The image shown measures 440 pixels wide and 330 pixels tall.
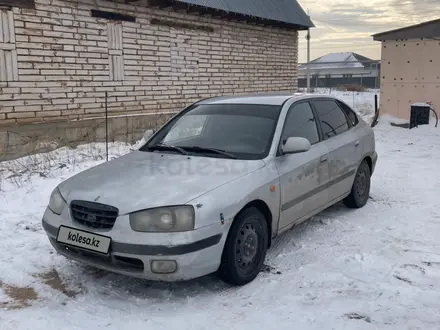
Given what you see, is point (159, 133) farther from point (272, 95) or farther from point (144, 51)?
point (144, 51)

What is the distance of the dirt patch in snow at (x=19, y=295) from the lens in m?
3.31

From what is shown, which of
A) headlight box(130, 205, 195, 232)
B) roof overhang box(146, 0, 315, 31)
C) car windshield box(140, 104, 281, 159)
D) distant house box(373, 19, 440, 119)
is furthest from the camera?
distant house box(373, 19, 440, 119)

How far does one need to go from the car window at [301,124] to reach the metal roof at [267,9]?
740 cm

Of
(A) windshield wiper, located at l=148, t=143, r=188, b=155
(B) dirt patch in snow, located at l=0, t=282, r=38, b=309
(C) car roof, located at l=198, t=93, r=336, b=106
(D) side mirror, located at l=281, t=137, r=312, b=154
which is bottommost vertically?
(B) dirt patch in snow, located at l=0, t=282, r=38, b=309

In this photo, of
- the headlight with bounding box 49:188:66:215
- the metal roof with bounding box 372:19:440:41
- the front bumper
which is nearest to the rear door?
the front bumper

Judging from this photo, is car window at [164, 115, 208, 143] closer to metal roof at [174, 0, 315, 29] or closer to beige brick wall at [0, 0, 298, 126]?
beige brick wall at [0, 0, 298, 126]

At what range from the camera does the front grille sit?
3.28 meters

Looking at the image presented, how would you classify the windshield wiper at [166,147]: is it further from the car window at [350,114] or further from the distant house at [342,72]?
the distant house at [342,72]

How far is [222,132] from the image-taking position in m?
4.37

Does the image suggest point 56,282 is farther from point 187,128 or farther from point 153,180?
point 187,128

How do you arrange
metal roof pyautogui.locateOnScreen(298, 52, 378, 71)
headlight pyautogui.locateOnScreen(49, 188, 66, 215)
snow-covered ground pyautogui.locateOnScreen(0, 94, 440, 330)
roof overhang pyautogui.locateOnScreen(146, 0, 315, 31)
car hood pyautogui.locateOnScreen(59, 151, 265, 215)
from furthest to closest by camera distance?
metal roof pyautogui.locateOnScreen(298, 52, 378, 71)
roof overhang pyautogui.locateOnScreen(146, 0, 315, 31)
headlight pyautogui.locateOnScreen(49, 188, 66, 215)
car hood pyautogui.locateOnScreen(59, 151, 265, 215)
snow-covered ground pyautogui.locateOnScreen(0, 94, 440, 330)

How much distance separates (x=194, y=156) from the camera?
4066mm

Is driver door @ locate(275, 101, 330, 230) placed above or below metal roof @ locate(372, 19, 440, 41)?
below

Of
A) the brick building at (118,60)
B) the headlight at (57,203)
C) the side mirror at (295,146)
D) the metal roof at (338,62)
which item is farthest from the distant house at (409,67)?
the metal roof at (338,62)
